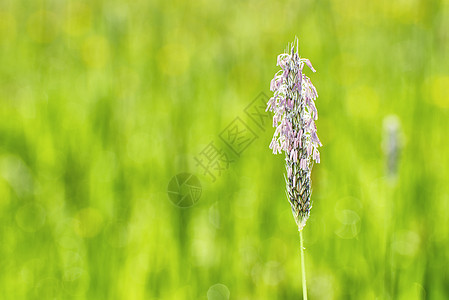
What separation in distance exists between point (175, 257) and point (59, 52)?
2457mm

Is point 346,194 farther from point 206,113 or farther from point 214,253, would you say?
point 206,113

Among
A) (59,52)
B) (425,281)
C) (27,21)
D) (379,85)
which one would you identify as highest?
(27,21)

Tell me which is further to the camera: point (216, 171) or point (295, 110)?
point (216, 171)

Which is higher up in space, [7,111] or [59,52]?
[59,52]

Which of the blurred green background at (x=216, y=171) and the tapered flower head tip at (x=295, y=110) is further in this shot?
the blurred green background at (x=216, y=171)

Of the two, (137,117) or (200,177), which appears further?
(137,117)

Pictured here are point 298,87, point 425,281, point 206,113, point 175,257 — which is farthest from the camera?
point 206,113

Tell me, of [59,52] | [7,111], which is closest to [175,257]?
[7,111]

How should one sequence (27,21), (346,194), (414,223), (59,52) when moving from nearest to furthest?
1. (414,223)
2. (346,194)
3. (59,52)
4. (27,21)

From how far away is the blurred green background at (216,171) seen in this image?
5.82 feet

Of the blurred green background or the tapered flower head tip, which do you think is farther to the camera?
the blurred green background

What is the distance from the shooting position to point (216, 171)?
2389mm

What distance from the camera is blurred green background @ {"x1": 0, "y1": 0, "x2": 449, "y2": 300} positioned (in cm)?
178

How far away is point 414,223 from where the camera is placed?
2.00 meters
